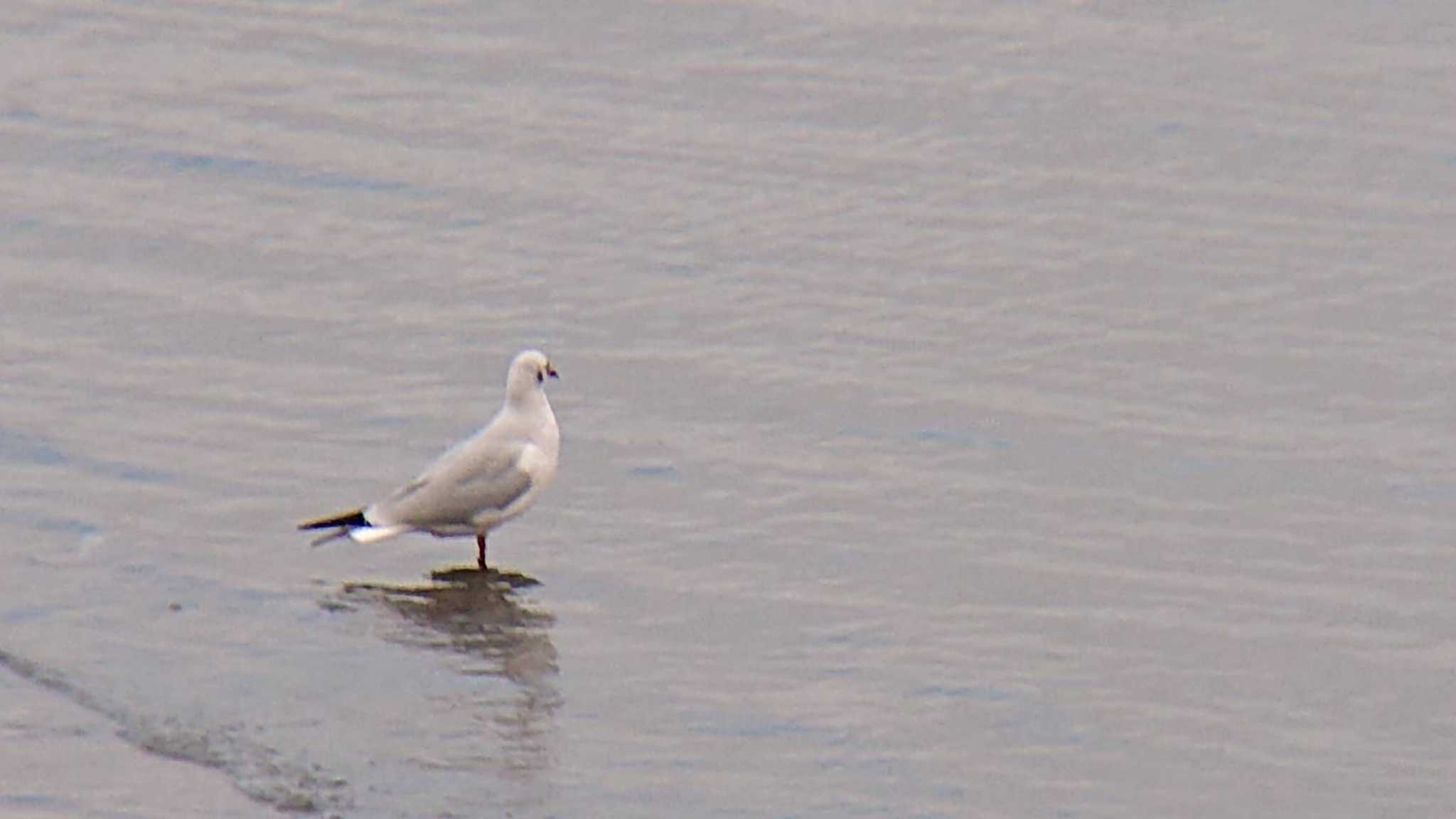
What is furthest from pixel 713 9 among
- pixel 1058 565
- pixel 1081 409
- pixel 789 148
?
pixel 1058 565

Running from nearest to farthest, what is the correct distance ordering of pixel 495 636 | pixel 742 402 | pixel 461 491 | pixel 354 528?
pixel 495 636 → pixel 354 528 → pixel 461 491 → pixel 742 402

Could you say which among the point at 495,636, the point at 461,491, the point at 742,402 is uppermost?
A: the point at 461,491

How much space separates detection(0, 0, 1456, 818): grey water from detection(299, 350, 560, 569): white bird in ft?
0.64

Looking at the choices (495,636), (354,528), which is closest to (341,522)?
(354,528)

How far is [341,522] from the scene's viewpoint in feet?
33.8

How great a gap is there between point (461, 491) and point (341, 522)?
448mm

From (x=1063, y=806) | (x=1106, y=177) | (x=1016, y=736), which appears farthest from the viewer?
(x=1106, y=177)

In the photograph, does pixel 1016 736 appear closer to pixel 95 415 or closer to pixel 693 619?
pixel 693 619

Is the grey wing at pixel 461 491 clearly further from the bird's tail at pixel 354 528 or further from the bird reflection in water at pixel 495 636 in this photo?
the bird reflection in water at pixel 495 636

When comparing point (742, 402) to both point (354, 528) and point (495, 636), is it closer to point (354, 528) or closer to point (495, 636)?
point (354, 528)

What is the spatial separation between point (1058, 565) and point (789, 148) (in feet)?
19.9

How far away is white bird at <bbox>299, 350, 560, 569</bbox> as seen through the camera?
34.0ft

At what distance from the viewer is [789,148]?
1605cm

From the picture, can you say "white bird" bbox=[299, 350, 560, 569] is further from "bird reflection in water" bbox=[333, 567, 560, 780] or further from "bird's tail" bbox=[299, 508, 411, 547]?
"bird reflection in water" bbox=[333, 567, 560, 780]
